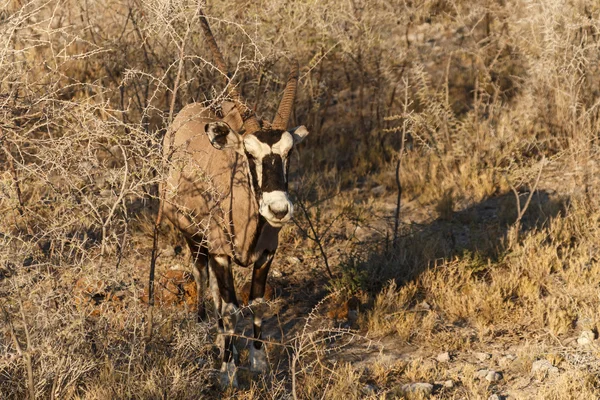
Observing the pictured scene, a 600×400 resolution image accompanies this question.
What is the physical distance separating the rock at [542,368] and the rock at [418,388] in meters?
0.82

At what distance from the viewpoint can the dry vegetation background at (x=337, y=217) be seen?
18.0 ft

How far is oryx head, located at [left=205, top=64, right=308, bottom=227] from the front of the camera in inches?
225

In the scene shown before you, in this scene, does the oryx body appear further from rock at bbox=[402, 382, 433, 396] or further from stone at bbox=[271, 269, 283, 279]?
stone at bbox=[271, 269, 283, 279]

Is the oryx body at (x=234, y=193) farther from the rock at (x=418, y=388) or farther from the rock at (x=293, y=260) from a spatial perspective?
the rock at (x=293, y=260)

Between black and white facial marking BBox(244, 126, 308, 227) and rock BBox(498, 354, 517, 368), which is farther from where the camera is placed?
rock BBox(498, 354, 517, 368)

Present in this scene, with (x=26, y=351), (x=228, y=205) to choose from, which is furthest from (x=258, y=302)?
(x=26, y=351)

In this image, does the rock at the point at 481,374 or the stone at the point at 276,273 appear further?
the stone at the point at 276,273

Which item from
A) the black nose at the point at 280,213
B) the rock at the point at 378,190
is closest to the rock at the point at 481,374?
the black nose at the point at 280,213

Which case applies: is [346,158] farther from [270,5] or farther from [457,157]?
[270,5]

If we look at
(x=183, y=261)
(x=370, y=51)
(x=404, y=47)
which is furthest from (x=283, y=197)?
(x=404, y=47)

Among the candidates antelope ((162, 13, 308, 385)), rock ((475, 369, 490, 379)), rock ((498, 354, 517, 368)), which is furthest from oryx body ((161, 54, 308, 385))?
rock ((498, 354, 517, 368))

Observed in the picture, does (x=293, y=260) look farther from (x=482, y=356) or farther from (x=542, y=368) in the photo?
(x=542, y=368)

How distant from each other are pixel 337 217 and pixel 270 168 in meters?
2.79

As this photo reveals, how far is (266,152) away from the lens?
585cm
